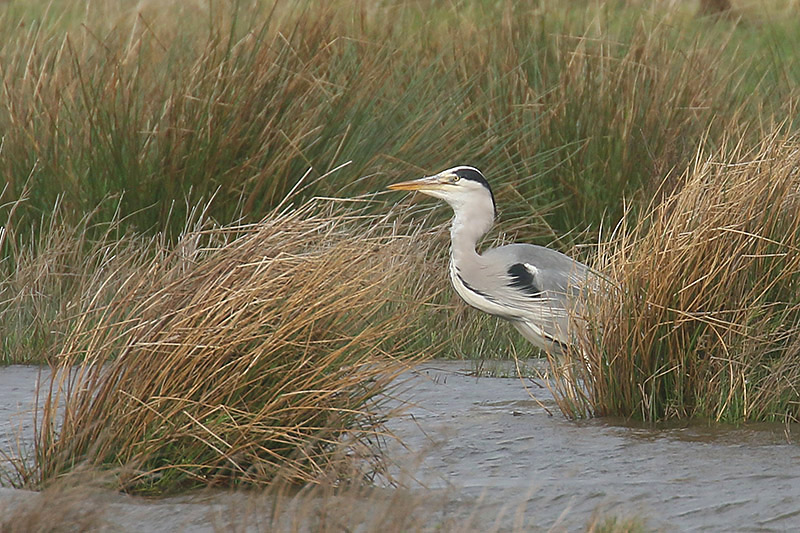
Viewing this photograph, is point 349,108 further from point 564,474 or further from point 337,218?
point 564,474

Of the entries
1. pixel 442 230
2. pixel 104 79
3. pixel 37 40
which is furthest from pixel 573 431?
pixel 37 40

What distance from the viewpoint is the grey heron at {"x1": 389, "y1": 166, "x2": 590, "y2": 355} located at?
20.0 feet

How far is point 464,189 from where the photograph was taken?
6395 mm

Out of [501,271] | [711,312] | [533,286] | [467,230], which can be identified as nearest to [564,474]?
[711,312]

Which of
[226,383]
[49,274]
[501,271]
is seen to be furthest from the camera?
[49,274]

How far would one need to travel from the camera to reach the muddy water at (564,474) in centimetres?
397

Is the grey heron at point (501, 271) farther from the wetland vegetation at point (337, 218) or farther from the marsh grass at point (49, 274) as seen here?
the marsh grass at point (49, 274)

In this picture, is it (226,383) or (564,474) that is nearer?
(226,383)

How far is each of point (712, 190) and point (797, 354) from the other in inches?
27.2

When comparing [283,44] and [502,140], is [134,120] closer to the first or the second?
[283,44]

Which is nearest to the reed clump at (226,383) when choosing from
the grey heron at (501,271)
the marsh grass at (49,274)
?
the grey heron at (501,271)

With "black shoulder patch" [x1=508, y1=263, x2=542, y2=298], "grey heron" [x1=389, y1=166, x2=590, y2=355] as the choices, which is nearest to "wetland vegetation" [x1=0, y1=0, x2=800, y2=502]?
"grey heron" [x1=389, y1=166, x2=590, y2=355]

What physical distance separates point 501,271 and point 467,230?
308 millimetres

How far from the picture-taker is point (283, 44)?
777 cm
